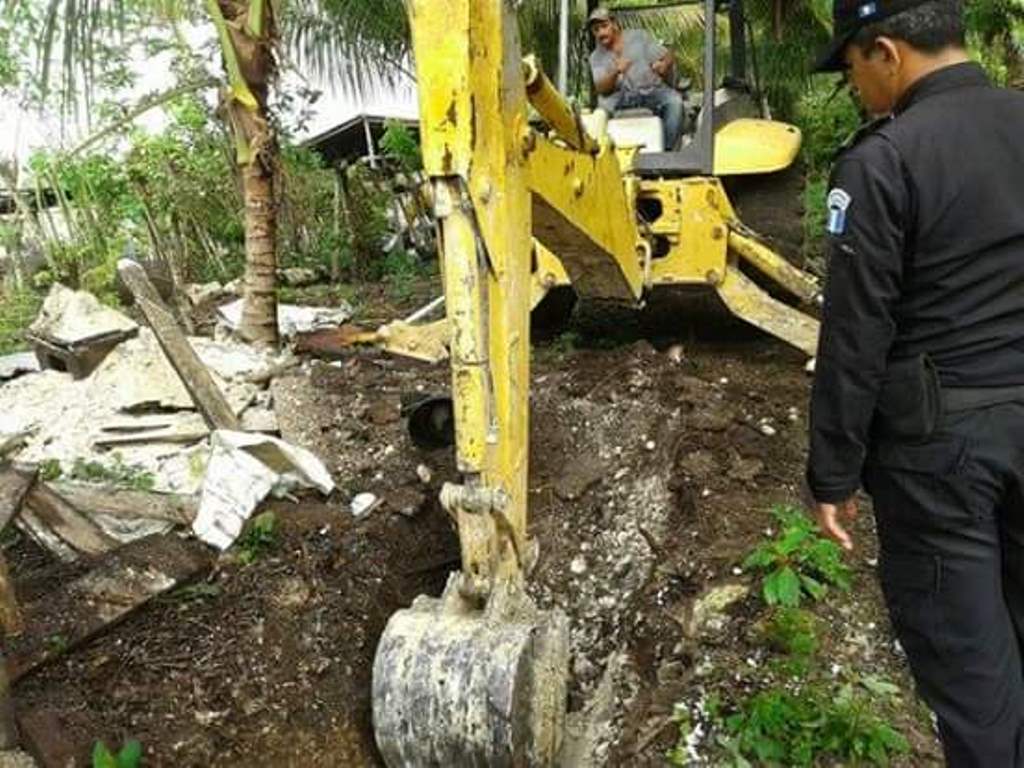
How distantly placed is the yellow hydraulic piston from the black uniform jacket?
2.58 feet

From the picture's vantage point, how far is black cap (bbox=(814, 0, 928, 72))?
223cm

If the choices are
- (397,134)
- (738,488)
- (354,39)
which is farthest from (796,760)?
(354,39)

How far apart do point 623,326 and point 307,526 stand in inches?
135

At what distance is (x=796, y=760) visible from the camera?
9.24ft

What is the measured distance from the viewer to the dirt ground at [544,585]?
3.07 metres

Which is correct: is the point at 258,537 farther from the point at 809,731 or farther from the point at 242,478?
the point at 809,731

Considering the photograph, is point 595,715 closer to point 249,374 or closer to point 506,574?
point 506,574

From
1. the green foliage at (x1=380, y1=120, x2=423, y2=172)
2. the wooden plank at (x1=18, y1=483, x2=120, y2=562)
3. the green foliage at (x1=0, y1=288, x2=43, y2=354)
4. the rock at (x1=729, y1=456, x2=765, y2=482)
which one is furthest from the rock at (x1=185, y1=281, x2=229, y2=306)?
the rock at (x1=729, y1=456, x2=765, y2=482)

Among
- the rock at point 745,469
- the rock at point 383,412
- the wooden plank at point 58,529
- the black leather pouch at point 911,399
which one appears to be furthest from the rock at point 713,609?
the wooden plank at point 58,529

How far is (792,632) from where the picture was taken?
3.20m

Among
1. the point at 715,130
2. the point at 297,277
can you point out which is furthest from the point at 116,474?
the point at 297,277

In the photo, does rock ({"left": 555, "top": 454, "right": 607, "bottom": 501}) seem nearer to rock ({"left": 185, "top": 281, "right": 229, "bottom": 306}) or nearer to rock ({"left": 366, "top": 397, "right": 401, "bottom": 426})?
rock ({"left": 366, "top": 397, "right": 401, "bottom": 426})

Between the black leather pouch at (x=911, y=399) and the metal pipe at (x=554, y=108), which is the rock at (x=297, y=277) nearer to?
the metal pipe at (x=554, y=108)

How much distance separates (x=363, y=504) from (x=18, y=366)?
3337mm
